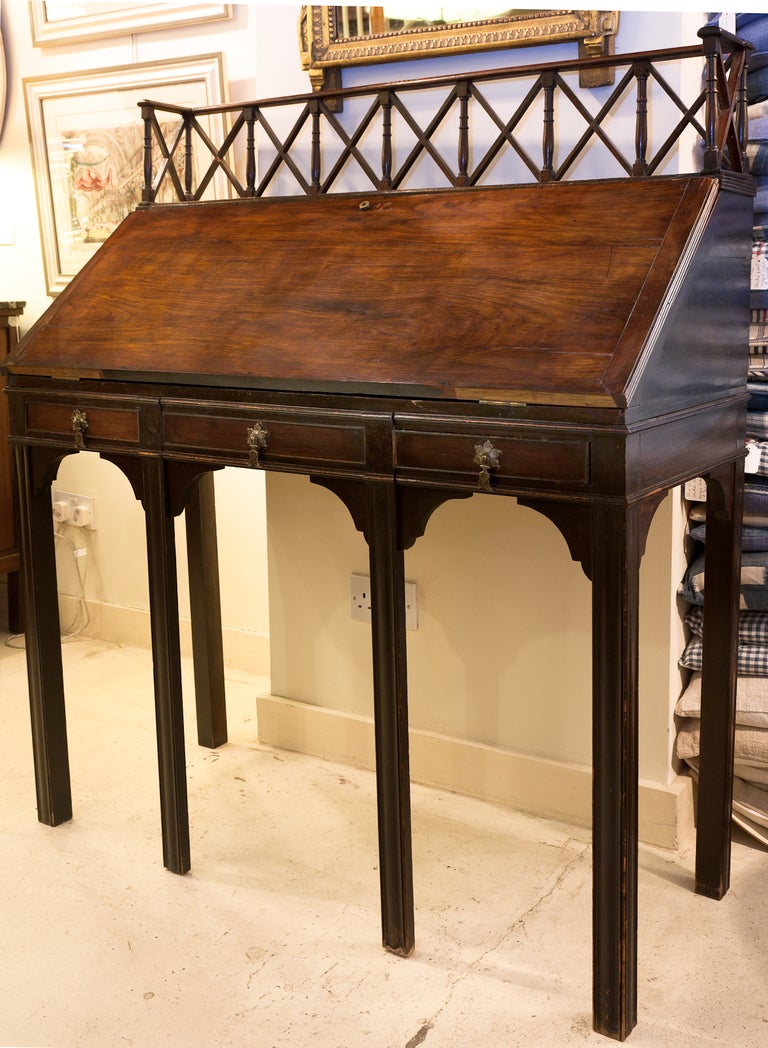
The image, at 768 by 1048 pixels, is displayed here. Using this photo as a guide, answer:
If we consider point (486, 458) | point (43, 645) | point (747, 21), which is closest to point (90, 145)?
point (43, 645)

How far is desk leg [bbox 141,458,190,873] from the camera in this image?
2.49 metres

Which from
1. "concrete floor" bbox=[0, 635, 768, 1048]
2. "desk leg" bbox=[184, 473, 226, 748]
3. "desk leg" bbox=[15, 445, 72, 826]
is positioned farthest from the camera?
"desk leg" bbox=[184, 473, 226, 748]

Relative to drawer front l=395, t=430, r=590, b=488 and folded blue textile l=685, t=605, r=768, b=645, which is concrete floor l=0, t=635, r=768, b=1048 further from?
drawer front l=395, t=430, r=590, b=488

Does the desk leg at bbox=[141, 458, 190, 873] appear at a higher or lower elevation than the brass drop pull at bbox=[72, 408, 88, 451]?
lower

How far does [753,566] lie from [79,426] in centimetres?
154

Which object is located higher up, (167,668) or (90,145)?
(90,145)

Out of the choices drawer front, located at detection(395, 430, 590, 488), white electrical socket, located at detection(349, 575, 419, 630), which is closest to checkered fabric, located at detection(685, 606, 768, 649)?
white electrical socket, located at detection(349, 575, 419, 630)

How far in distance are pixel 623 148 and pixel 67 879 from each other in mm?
2045

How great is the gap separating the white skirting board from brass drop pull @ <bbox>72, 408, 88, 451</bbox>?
105 centimetres

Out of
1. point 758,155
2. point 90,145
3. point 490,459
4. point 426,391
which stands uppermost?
point 90,145

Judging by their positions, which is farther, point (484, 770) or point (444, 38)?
point (484, 770)

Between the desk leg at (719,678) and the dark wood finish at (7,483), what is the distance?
260cm

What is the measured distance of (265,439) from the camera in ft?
7.37

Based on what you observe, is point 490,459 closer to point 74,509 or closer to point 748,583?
point 748,583
